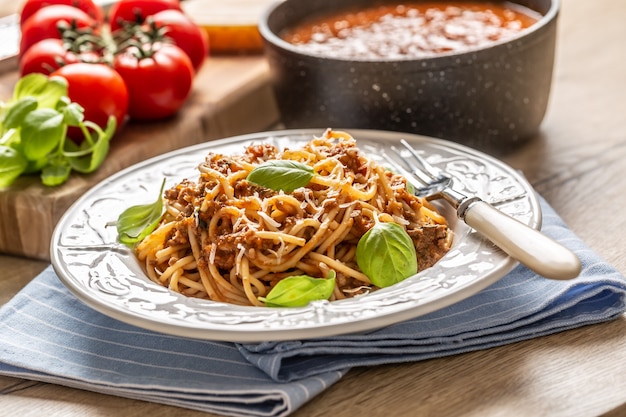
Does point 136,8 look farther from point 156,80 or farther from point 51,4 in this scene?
point 156,80

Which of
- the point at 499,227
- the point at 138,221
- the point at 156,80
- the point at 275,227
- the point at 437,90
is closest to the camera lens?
the point at 499,227

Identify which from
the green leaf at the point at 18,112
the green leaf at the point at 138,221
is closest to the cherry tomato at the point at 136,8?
the green leaf at the point at 18,112

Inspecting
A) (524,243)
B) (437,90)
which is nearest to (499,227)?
(524,243)

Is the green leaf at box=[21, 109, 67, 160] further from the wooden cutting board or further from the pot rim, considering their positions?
the pot rim

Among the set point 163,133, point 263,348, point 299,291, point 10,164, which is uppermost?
point 299,291

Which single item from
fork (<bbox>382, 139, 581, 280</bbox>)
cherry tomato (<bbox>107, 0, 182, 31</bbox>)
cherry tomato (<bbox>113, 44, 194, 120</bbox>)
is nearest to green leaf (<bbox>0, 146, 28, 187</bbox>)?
cherry tomato (<bbox>113, 44, 194, 120</bbox>)

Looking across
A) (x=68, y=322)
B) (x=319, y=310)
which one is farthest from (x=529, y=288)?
(x=68, y=322)

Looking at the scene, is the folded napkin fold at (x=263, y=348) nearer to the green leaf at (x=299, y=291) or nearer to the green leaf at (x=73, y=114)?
the green leaf at (x=299, y=291)

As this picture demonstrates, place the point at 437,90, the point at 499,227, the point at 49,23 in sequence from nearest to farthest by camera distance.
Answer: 1. the point at 499,227
2. the point at 437,90
3. the point at 49,23
